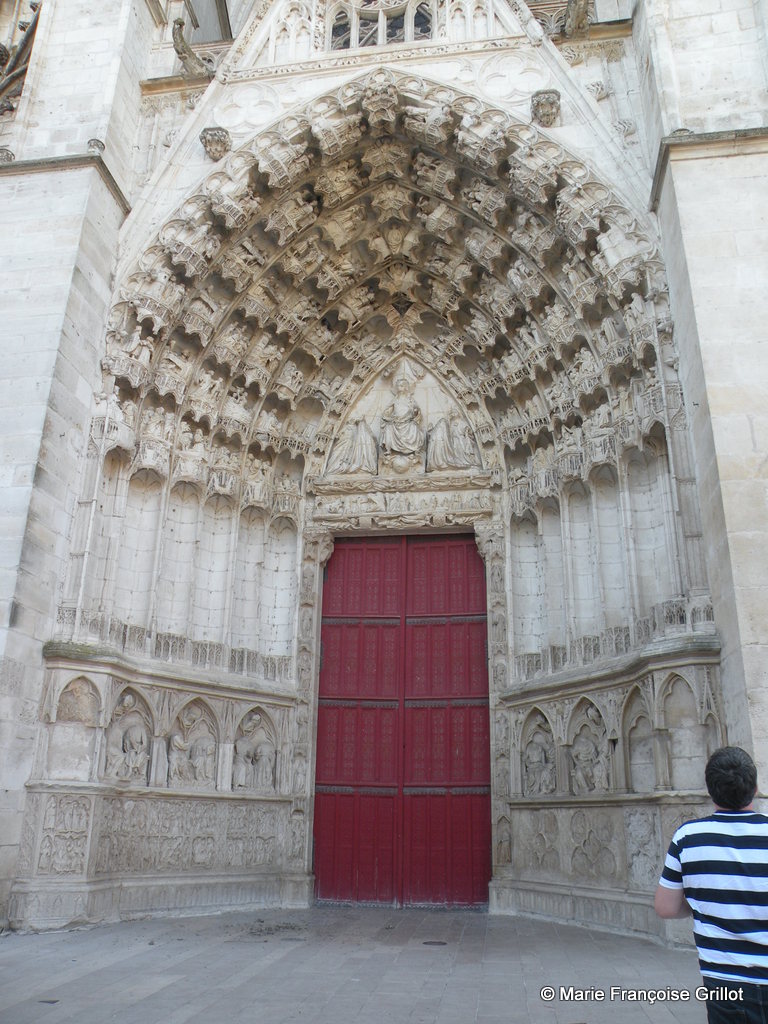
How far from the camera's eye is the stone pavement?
166 inches

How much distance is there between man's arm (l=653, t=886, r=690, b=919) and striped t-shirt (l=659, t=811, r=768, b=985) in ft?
0.11

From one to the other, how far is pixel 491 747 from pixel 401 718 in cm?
113

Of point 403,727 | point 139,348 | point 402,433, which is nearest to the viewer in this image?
point 139,348

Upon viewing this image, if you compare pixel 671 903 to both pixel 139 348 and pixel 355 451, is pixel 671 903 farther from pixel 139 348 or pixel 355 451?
pixel 355 451

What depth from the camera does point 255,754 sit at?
29.6ft

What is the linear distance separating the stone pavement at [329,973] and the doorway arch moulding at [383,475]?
0.80m

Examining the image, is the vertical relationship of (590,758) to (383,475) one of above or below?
below

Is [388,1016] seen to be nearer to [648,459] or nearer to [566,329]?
[648,459]

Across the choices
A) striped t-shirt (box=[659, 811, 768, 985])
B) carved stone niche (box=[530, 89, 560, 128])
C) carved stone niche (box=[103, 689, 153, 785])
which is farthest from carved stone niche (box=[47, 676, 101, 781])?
carved stone niche (box=[530, 89, 560, 128])

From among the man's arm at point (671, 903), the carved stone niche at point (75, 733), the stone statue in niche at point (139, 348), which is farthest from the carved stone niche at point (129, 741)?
the man's arm at point (671, 903)

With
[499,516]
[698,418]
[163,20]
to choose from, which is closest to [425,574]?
[499,516]

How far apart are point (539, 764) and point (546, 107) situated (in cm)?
695

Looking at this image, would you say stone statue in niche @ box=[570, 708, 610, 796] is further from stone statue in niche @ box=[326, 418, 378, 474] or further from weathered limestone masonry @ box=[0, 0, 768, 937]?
stone statue in niche @ box=[326, 418, 378, 474]

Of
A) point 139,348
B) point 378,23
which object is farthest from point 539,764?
point 378,23
